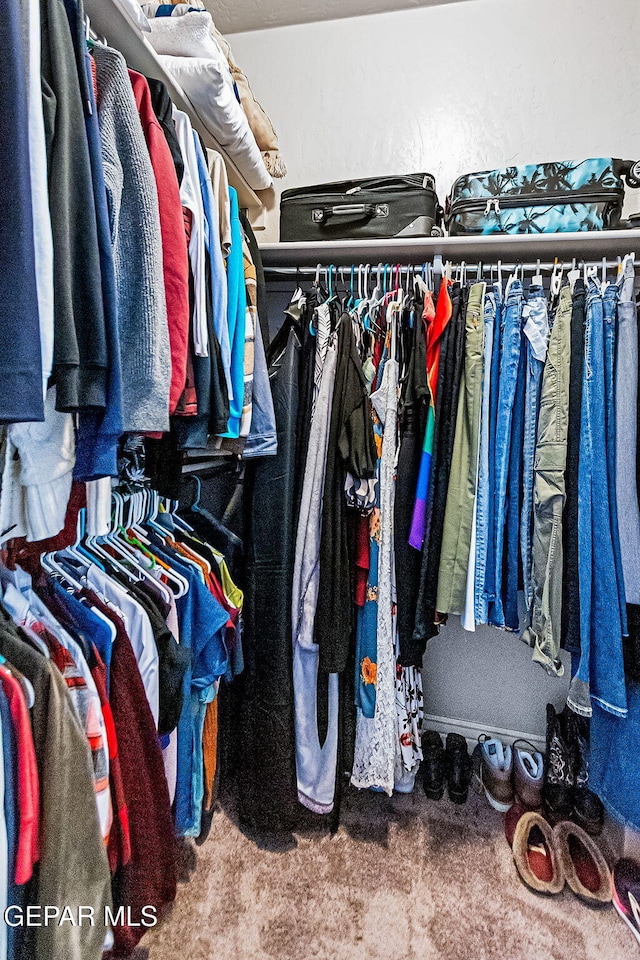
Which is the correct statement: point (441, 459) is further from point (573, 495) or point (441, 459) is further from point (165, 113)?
point (165, 113)

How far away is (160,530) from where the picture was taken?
1303 mm

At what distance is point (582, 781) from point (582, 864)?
0.25 metres

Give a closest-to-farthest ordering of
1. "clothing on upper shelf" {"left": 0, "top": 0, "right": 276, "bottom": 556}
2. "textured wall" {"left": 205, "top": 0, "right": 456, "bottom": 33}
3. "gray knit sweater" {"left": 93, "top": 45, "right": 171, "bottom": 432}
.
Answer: "clothing on upper shelf" {"left": 0, "top": 0, "right": 276, "bottom": 556} → "gray knit sweater" {"left": 93, "top": 45, "right": 171, "bottom": 432} → "textured wall" {"left": 205, "top": 0, "right": 456, "bottom": 33}

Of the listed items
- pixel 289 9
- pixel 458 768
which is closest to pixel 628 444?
pixel 458 768

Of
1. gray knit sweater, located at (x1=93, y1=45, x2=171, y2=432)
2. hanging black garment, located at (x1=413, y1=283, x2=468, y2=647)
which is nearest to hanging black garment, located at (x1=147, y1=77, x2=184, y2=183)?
gray knit sweater, located at (x1=93, y1=45, x2=171, y2=432)

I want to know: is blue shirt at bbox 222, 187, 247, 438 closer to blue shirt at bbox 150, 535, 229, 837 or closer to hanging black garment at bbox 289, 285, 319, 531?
hanging black garment at bbox 289, 285, 319, 531

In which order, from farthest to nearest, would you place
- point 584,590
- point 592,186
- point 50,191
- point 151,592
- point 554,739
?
point 554,739 < point 592,186 < point 584,590 < point 151,592 < point 50,191

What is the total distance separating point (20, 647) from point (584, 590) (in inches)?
46.0

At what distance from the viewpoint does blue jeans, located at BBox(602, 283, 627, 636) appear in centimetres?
115

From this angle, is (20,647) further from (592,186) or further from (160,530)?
(592,186)

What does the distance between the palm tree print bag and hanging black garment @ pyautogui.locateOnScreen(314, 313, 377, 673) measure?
502 millimetres

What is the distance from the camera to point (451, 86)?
166 centimetres

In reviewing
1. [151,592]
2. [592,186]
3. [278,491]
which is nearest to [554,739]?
[278,491]

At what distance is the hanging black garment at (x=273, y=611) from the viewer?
4.34 ft
